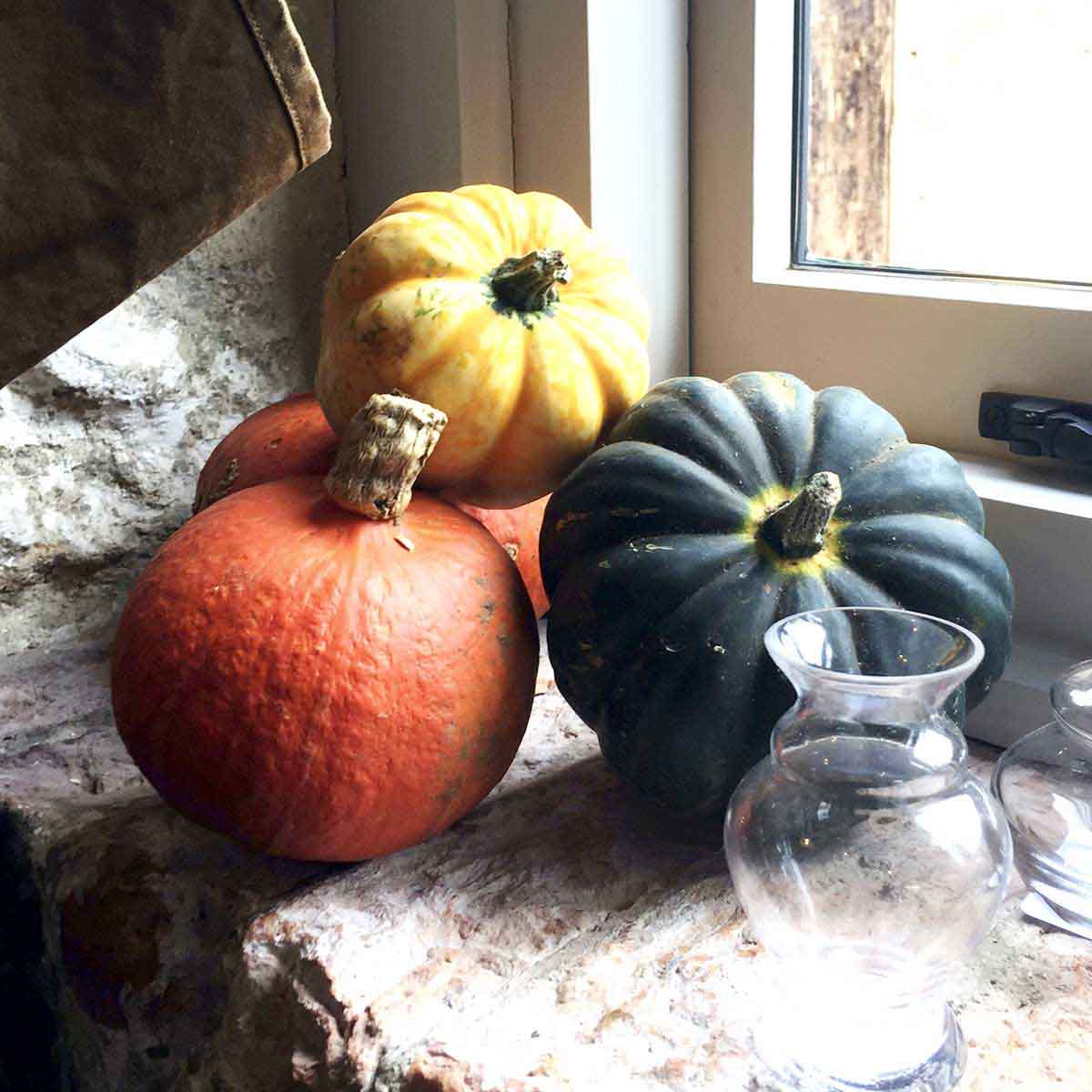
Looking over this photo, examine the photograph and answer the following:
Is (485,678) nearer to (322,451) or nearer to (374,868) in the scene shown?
(374,868)

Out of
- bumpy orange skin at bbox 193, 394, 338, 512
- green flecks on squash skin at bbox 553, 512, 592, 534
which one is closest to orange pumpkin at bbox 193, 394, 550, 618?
bumpy orange skin at bbox 193, 394, 338, 512

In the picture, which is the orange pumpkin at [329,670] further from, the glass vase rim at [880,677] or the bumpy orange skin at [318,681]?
the glass vase rim at [880,677]

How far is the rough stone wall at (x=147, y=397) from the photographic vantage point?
1186 millimetres

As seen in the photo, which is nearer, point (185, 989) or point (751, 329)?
point (185, 989)

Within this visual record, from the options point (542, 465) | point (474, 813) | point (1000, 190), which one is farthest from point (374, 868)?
point (1000, 190)

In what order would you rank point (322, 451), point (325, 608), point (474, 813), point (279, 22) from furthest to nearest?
point (322, 451) < point (474, 813) < point (325, 608) < point (279, 22)

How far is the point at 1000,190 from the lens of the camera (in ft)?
3.62

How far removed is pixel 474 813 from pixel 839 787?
339 millimetres

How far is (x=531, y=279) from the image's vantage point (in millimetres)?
907

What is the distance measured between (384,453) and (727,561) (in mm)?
240

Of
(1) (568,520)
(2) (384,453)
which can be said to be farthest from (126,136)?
(1) (568,520)

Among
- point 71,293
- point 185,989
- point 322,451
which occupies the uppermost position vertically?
point 71,293

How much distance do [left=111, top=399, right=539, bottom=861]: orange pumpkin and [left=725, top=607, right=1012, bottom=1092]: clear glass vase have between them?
0.72ft

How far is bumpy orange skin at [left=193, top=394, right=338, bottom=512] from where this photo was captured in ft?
3.41
